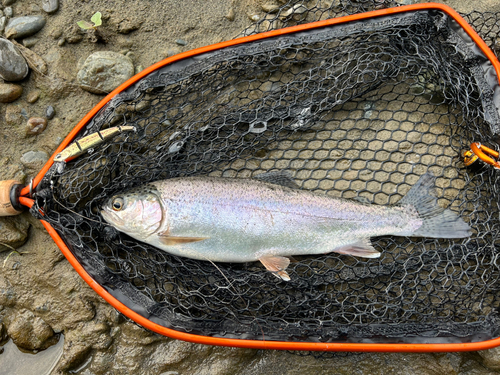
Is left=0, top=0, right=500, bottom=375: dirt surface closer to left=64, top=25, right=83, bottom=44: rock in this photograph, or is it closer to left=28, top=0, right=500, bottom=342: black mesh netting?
left=64, top=25, right=83, bottom=44: rock

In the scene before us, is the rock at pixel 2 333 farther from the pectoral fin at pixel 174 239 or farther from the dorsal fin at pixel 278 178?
the dorsal fin at pixel 278 178

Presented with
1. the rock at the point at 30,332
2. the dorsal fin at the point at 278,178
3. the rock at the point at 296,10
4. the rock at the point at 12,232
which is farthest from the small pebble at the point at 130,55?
the rock at the point at 30,332

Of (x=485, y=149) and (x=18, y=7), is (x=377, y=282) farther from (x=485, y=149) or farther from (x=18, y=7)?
(x=18, y=7)

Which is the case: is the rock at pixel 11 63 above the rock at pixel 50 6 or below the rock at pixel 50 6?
below

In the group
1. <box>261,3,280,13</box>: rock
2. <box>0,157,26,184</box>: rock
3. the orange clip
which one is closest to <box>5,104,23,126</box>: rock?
<box>0,157,26,184</box>: rock

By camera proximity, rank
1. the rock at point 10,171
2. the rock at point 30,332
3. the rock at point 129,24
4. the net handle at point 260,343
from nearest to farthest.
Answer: the net handle at point 260,343
the rock at point 30,332
the rock at point 10,171
the rock at point 129,24
